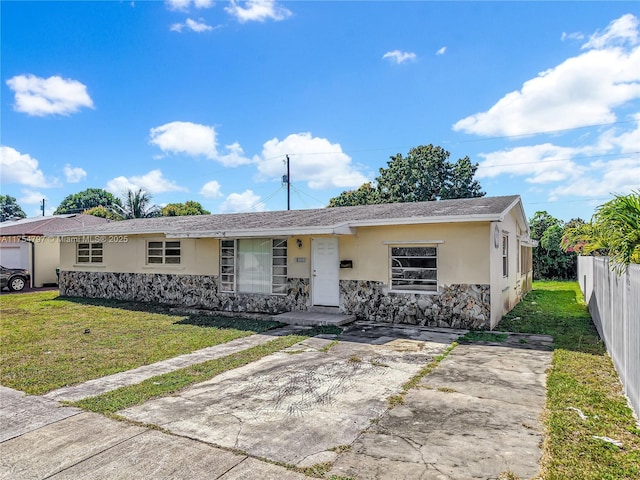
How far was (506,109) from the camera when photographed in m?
19.9

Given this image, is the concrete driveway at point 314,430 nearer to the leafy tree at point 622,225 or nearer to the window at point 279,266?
the leafy tree at point 622,225

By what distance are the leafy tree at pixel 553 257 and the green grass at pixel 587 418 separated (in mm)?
17757

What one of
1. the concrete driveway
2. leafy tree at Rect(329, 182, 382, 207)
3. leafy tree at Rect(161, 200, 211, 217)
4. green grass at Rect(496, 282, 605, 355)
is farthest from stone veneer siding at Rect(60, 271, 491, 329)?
leafy tree at Rect(161, 200, 211, 217)

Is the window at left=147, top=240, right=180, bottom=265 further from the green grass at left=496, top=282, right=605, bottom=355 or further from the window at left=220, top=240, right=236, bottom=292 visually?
the green grass at left=496, top=282, right=605, bottom=355

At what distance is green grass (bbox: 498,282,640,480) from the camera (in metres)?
3.16

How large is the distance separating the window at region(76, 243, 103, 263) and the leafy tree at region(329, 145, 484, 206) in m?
22.5

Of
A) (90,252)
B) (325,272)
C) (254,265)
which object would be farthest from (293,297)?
(90,252)

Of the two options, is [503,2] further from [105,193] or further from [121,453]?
[105,193]

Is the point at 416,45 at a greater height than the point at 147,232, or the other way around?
the point at 416,45

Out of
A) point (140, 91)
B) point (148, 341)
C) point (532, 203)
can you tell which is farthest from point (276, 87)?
point (532, 203)

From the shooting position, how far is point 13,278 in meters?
18.1

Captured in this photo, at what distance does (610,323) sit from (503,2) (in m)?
8.45

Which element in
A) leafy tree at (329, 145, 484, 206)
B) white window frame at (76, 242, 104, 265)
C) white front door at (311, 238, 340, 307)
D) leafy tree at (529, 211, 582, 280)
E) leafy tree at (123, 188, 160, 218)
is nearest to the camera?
white front door at (311, 238, 340, 307)

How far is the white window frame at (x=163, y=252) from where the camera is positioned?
13633 millimetres
